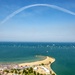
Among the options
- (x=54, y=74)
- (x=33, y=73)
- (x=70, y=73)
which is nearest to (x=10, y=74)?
(x=33, y=73)

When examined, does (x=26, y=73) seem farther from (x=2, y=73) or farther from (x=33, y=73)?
(x=2, y=73)

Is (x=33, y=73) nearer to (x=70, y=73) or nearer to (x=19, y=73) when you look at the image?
(x=19, y=73)

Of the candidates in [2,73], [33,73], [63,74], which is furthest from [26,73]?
[63,74]

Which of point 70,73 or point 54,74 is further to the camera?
point 70,73

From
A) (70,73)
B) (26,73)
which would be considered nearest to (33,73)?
(26,73)

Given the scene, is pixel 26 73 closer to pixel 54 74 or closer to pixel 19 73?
pixel 19 73

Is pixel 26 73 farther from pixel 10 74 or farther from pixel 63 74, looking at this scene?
pixel 63 74
